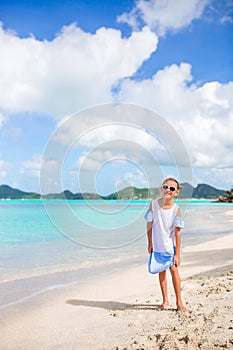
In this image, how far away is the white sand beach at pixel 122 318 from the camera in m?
4.32

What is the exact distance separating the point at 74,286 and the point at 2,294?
152 cm

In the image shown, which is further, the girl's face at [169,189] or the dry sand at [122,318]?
the girl's face at [169,189]

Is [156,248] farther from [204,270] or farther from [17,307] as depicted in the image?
[204,270]

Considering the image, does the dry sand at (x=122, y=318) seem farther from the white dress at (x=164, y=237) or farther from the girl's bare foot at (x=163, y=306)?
the white dress at (x=164, y=237)

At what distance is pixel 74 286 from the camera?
8.24m

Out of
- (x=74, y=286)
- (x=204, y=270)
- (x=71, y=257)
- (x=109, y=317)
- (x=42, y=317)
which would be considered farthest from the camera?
(x=71, y=257)

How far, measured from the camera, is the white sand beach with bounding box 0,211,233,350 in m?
4.32

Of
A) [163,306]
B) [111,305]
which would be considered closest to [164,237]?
[163,306]

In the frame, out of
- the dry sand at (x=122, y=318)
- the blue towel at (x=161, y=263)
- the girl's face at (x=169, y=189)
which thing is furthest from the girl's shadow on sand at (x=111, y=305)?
the girl's face at (x=169, y=189)

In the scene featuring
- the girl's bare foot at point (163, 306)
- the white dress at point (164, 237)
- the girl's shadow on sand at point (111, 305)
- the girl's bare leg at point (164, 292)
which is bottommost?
the girl's shadow on sand at point (111, 305)

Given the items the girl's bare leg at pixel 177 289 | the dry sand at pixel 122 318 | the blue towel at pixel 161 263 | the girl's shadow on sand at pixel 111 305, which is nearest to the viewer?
the dry sand at pixel 122 318

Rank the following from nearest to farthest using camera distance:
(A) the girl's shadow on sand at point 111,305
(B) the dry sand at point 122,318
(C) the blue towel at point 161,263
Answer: (B) the dry sand at point 122,318 → (C) the blue towel at point 161,263 → (A) the girl's shadow on sand at point 111,305

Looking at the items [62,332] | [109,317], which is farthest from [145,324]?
[62,332]

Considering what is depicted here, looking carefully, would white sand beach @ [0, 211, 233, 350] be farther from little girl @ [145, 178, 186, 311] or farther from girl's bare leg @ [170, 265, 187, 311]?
little girl @ [145, 178, 186, 311]
